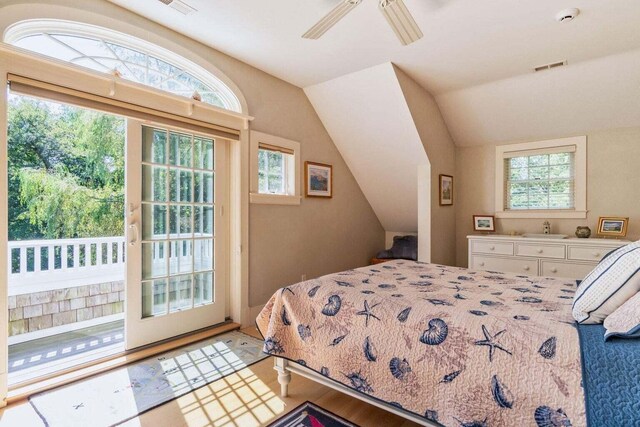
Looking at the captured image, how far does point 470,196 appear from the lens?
14.9ft

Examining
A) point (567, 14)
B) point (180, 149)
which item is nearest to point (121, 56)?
point (180, 149)

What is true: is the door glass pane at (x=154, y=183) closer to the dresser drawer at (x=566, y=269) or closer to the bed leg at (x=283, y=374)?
the bed leg at (x=283, y=374)

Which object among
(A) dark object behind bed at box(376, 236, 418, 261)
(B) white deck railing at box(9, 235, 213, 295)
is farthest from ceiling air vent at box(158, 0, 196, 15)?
(A) dark object behind bed at box(376, 236, 418, 261)

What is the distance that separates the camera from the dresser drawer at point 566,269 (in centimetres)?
342

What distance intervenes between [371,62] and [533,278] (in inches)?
89.9

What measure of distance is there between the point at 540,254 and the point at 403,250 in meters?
1.58

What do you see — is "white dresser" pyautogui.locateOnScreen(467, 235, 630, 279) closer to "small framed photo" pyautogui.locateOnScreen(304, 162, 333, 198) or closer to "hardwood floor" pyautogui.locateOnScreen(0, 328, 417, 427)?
"small framed photo" pyautogui.locateOnScreen(304, 162, 333, 198)

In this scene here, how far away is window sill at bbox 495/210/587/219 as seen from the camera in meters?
3.81

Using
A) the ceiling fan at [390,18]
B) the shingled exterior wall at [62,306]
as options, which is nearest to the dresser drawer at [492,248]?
the ceiling fan at [390,18]

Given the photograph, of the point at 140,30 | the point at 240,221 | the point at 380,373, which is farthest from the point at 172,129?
the point at 380,373

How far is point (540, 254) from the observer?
3631 mm

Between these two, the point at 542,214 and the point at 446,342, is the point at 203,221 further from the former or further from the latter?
the point at 542,214

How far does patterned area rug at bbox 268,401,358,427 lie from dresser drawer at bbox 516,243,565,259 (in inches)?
117

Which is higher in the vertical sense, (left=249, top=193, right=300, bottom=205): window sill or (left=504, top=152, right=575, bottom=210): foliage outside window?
(left=504, top=152, right=575, bottom=210): foliage outside window
